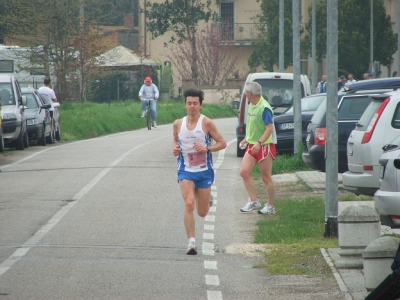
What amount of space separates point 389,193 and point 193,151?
2.48 meters

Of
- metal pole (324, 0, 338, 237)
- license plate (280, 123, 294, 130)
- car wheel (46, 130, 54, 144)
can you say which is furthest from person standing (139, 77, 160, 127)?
metal pole (324, 0, 338, 237)

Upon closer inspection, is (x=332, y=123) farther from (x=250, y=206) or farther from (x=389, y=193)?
(x=389, y=193)

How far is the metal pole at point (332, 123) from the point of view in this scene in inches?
430

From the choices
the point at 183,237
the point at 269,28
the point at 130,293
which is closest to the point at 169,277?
the point at 130,293

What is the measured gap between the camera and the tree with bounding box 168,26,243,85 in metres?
62.1

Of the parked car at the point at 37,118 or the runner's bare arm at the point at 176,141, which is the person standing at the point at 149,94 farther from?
the runner's bare arm at the point at 176,141

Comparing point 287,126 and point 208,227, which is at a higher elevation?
point 287,126

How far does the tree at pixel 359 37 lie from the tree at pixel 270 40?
303 centimetres

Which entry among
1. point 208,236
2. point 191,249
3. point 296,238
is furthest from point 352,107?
point 191,249

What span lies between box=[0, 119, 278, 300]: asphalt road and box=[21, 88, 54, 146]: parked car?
5.46 m

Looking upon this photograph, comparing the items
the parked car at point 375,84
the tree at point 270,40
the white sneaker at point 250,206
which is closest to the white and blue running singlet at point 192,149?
the white sneaker at point 250,206

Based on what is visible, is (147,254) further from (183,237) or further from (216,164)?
(216,164)

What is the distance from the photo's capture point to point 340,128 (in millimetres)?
15461

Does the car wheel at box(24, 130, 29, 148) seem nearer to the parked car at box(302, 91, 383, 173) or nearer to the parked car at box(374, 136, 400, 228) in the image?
the parked car at box(302, 91, 383, 173)
